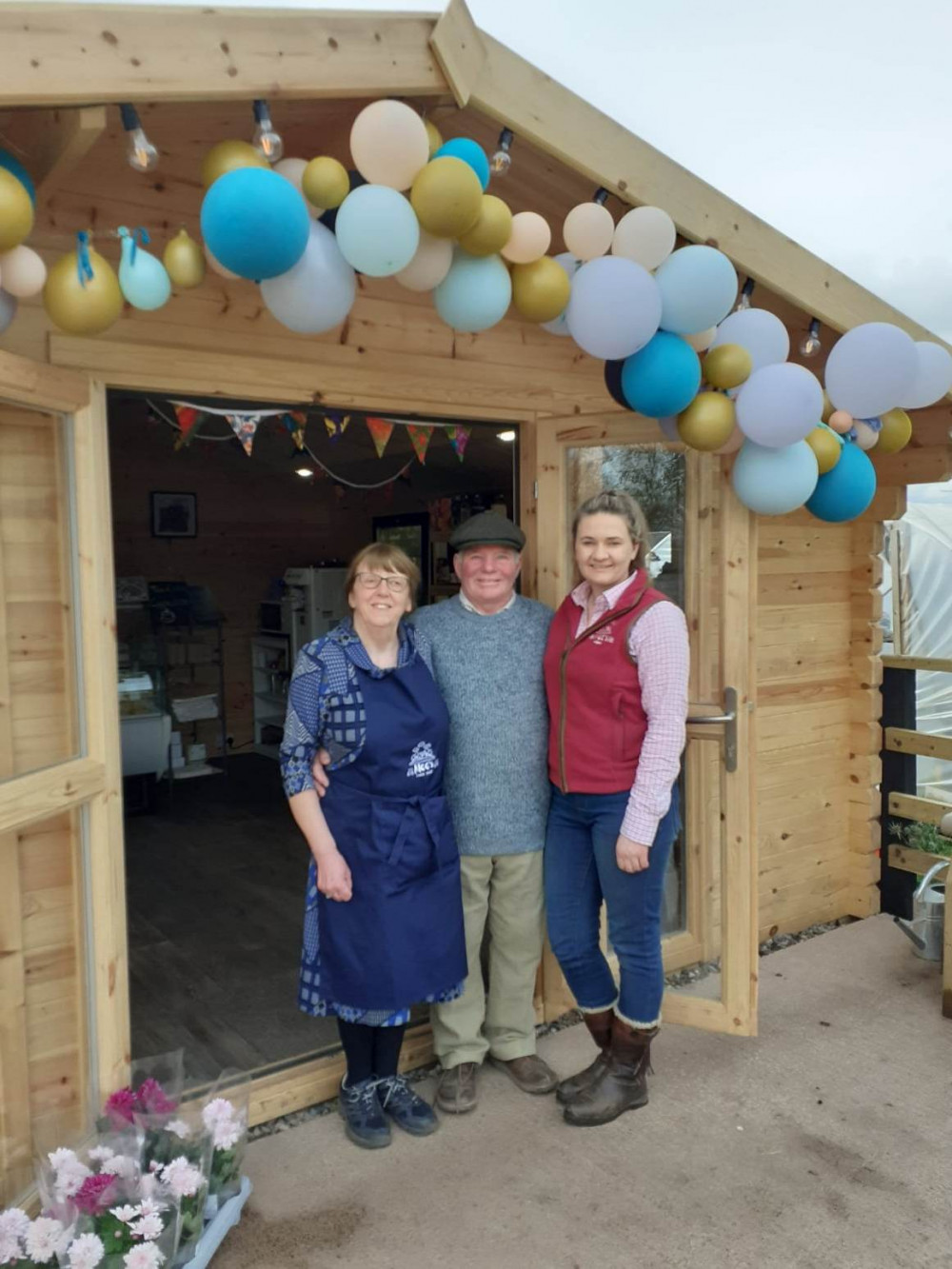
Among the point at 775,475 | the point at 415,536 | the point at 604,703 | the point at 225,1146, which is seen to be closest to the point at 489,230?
the point at 775,475

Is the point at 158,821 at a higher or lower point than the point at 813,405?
lower

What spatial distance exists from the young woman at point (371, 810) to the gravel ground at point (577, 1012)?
27 centimetres

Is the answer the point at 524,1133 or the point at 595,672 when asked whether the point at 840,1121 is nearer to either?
the point at 524,1133

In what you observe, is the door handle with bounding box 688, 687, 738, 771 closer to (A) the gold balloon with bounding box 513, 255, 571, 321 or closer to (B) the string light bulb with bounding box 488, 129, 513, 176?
(A) the gold balloon with bounding box 513, 255, 571, 321

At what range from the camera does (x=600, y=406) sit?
3.06 meters

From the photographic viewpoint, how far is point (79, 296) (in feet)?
Answer: 5.97

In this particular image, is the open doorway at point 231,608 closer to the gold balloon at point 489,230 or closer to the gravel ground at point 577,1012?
the gravel ground at point 577,1012

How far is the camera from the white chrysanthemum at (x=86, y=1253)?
175 centimetres

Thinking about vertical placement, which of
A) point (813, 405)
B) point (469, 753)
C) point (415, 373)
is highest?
point (415, 373)

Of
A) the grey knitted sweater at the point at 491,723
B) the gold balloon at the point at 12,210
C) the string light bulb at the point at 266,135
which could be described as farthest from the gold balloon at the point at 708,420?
the gold balloon at the point at 12,210

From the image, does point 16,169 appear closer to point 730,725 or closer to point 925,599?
point 730,725

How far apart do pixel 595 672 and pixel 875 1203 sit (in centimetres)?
148

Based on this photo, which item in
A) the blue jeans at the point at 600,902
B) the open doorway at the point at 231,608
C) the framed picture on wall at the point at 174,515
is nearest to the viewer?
the blue jeans at the point at 600,902

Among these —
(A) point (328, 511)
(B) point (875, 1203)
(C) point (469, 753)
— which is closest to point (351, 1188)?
(C) point (469, 753)
